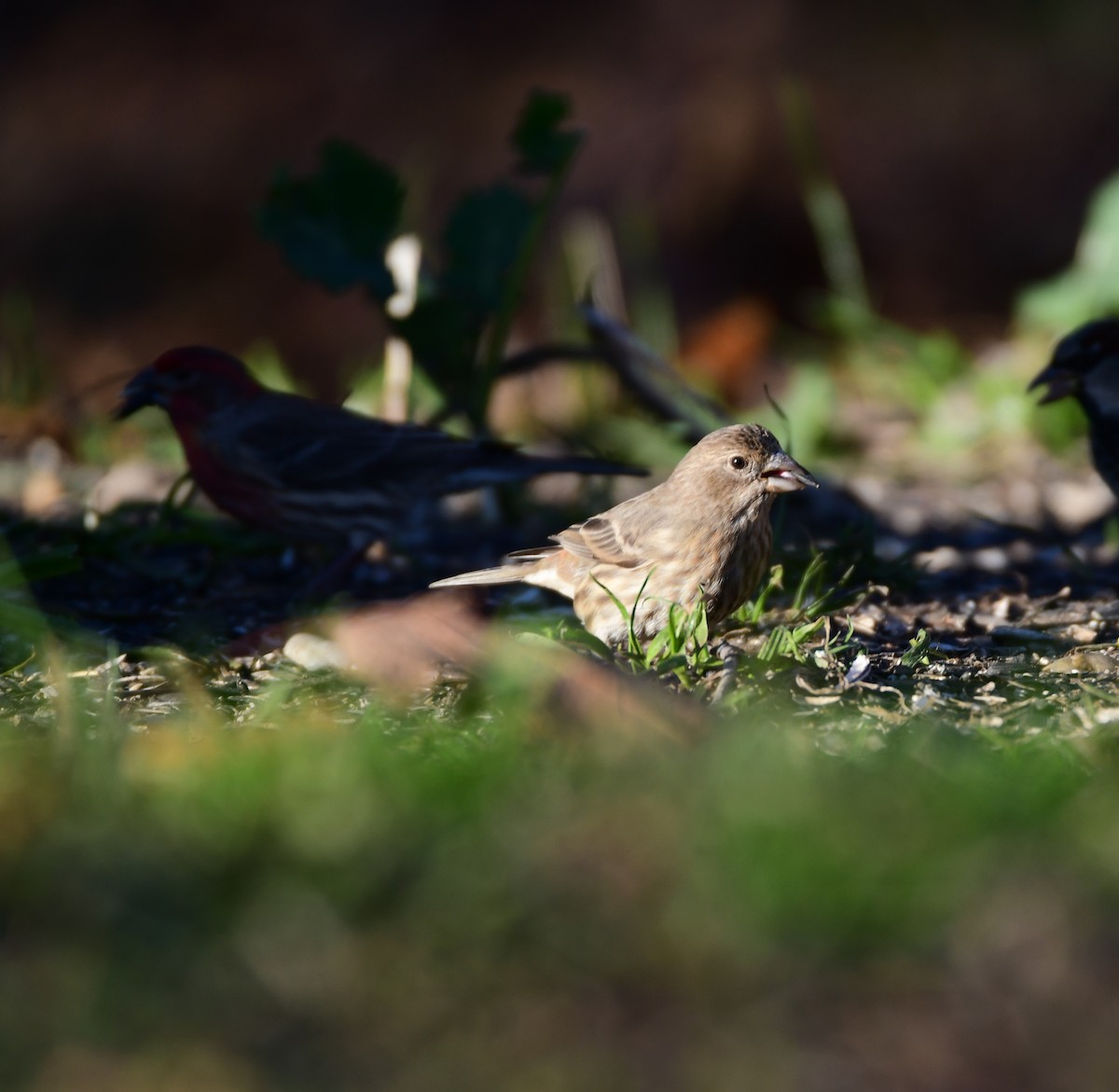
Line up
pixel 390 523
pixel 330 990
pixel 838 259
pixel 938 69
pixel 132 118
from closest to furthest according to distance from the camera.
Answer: pixel 330 990 < pixel 390 523 < pixel 838 259 < pixel 938 69 < pixel 132 118

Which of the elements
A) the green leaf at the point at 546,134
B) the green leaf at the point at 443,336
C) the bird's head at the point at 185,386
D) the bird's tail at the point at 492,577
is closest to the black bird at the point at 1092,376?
the green leaf at the point at 546,134

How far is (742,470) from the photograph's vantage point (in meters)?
4.45

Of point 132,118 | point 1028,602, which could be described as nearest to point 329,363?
point 132,118

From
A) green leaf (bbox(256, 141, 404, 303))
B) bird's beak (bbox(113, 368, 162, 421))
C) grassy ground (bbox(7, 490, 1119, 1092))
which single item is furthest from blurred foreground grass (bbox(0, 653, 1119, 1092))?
green leaf (bbox(256, 141, 404, 303))

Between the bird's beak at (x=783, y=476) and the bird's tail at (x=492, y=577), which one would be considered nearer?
the bird's beak at (x=783, y=476)

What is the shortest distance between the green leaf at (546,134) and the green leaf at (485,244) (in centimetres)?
21

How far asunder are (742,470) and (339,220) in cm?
217

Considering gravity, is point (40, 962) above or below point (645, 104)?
below

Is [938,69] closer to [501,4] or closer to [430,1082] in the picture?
[501,4]

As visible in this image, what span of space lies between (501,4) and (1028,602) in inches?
273

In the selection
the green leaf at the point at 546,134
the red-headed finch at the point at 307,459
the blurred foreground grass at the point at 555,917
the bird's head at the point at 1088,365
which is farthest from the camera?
the bird's head at the point at 1088,365

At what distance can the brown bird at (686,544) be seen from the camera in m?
4.28

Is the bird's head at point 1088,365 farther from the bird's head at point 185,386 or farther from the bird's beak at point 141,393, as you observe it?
the bird's beak at point 141,393

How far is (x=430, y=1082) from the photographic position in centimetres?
211
